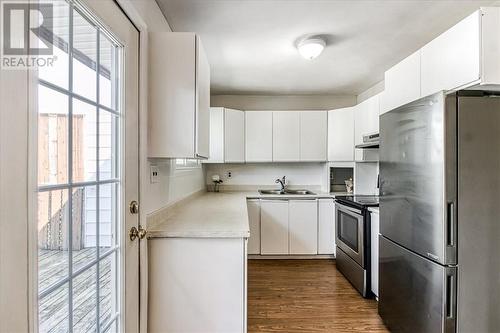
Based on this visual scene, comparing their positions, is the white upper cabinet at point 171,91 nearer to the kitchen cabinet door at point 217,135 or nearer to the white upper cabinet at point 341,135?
the kitchen cabinet door at point 217,135

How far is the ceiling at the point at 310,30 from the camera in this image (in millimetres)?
1969

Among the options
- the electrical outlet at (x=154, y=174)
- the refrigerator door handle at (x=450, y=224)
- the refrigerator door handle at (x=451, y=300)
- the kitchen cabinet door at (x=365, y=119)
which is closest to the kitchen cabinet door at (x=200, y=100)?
the electrical outlet at (x=154, y=174)

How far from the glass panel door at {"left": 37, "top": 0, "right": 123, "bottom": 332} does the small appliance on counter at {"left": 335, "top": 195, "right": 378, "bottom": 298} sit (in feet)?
7.34

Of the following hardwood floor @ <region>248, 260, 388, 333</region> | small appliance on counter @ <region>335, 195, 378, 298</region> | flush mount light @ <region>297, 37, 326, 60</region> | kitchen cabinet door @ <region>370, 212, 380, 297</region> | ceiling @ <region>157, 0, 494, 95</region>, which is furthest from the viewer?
small appliance on counter @ <region>335, 195, 378, 298</region>

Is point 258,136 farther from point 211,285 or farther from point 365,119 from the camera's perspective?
point 211,285

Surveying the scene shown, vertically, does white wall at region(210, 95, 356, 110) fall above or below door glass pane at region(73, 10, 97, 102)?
above

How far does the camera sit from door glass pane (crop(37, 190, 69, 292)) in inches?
34.2

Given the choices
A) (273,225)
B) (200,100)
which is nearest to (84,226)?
(200,100)

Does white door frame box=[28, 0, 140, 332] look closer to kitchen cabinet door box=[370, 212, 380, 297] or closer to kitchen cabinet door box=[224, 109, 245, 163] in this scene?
kitchen cabinet door box=[370, 212, 380, 297]

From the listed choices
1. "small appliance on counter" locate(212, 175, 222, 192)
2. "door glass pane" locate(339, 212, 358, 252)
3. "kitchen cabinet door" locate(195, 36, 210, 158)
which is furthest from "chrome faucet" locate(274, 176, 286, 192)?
"kitchen cabinet door" locate(195, 36, 210, 158)

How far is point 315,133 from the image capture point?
4078mm

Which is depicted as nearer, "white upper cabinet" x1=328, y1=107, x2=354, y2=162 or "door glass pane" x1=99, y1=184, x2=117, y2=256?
"door glass pane" x1=99, y1=184, x2=117, y2=256

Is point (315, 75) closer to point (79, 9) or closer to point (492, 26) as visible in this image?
point (492, 26)

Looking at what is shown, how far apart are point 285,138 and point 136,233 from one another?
2.94 meters
